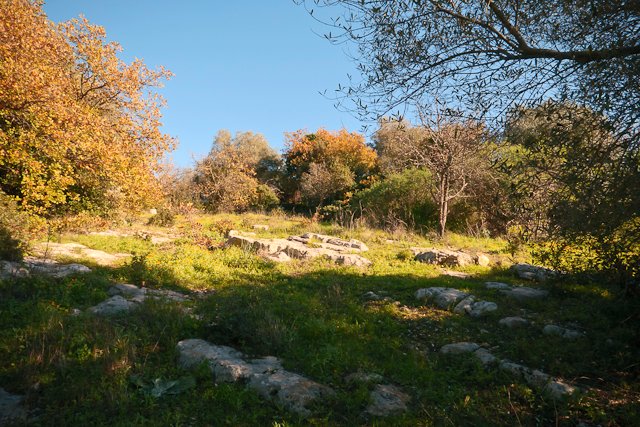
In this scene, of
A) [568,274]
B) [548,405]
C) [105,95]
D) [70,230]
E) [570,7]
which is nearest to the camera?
[548,405]

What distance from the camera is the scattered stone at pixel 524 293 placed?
21.1ft

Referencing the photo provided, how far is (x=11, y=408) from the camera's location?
296cm

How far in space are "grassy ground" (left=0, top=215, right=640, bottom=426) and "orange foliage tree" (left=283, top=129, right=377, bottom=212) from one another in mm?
18059

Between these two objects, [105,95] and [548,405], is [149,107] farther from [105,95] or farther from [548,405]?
[548,405]

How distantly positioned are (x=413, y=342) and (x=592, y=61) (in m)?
3.77

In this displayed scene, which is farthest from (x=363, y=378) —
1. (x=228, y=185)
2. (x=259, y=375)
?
(x=228, y=185)

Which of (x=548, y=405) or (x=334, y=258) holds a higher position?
(x=334, y=258)

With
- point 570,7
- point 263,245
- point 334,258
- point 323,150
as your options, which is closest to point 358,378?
point 570,7

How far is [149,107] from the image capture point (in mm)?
13078

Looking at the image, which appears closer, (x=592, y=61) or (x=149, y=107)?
(x=592, y=61)

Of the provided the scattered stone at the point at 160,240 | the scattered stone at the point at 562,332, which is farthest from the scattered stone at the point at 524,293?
the scattered stone at the point at 160,240

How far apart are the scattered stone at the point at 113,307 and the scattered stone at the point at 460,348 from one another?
422 centimetres

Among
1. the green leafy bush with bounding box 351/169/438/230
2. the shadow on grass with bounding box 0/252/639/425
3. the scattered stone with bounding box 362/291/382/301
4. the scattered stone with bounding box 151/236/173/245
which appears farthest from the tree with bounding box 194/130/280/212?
the scattered stone with bounding box 362/291/382/301

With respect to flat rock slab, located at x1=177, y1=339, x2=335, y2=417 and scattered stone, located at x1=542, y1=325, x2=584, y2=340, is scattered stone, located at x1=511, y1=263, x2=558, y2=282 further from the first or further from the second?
flat rock slab, located at x1=177, y1=339, x2=335, y2=417
